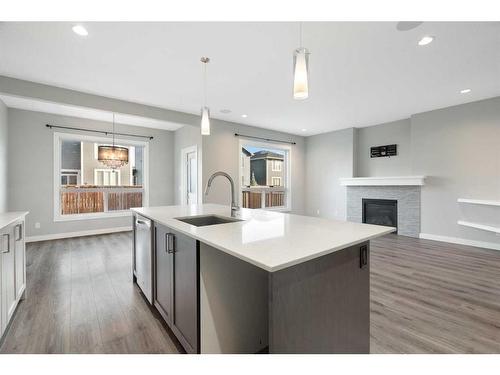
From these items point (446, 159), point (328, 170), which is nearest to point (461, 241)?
point (446, 159)

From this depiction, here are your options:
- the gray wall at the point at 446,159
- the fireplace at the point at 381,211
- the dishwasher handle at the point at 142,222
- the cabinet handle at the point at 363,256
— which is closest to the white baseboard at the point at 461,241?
the gray wall at the point at 446,159

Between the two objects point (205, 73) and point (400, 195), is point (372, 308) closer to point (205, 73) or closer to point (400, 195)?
point (205, 73)

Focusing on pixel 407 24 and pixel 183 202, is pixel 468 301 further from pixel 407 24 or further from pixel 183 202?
pixel 183 202

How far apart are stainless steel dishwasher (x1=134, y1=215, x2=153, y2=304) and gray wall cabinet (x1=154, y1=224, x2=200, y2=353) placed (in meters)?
0.14

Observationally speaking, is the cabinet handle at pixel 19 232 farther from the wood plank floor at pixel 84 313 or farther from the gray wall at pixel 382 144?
the gray wall at pixel 382 144

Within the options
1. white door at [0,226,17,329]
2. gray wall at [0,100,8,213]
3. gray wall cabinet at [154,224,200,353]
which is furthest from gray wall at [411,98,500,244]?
gray wall at [0,100,8,213]

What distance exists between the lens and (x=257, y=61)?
277 centimetres

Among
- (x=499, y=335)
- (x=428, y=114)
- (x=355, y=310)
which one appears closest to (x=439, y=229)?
(x=428, y=114)

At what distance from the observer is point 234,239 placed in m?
1.30

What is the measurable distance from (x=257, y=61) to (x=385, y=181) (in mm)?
4024

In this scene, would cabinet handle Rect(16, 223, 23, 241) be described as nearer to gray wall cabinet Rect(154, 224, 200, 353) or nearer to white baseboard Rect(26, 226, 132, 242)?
gray wall cabinet Rect(154, 224, 200, 353)

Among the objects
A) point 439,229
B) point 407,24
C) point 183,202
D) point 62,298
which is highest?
point 407,24

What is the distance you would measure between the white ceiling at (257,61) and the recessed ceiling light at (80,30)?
0.05 m
